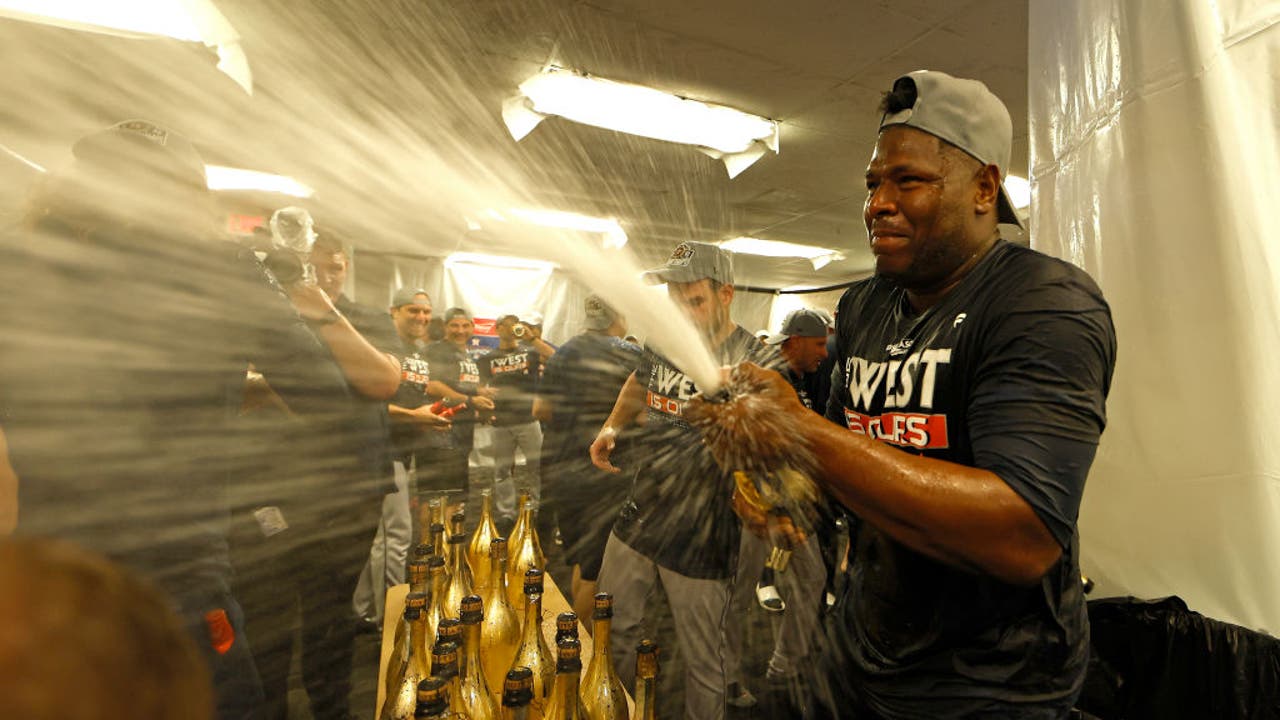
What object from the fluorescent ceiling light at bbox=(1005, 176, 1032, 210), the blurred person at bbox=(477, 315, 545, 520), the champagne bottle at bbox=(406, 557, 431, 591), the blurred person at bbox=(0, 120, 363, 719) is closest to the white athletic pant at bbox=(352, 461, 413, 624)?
the blurred person at bbox=(477, 315, 545, 520)

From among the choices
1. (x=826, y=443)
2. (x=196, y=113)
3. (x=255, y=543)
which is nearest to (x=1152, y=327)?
(x=826, y=443)

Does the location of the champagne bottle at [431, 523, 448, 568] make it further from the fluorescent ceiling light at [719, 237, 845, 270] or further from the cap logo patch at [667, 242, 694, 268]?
the fluorescent ceiling light at [719, 237, 845, 270]

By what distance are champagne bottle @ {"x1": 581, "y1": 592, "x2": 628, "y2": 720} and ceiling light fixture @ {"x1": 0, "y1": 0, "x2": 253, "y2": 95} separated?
3286 millimetres

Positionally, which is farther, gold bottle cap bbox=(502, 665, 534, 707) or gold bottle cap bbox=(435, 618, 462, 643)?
gold bottle cap bbox=(435, 618, 462, 643)

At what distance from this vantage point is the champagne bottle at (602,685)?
1534mm

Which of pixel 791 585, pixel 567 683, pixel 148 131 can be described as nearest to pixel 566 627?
pixel 567 683

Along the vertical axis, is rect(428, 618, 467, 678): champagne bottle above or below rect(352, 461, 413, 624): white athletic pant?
above

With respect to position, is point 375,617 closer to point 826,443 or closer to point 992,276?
point 826,443

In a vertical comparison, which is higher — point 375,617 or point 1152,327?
point 1152,327

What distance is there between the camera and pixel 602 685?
1.58 metres

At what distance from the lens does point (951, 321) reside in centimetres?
128

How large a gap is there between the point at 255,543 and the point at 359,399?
2.69 feet

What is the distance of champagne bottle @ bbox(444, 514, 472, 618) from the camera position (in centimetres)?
203

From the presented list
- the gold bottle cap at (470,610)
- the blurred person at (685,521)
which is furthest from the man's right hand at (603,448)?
the gold bottle cap at (470,610)
